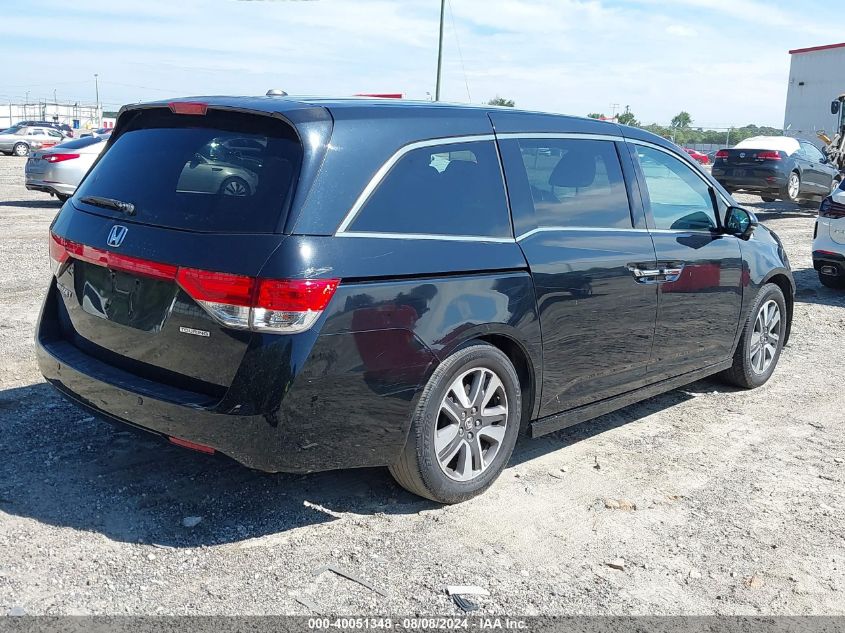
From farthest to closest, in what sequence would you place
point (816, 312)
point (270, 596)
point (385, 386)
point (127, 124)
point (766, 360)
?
point (816, 312), point (766, 360), point (127, 124), point (385, 386), point (270, 596)

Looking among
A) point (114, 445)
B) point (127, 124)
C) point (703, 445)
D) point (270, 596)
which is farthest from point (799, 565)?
point (127, 124)

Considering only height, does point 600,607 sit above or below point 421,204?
below

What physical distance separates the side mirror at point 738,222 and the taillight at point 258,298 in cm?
324

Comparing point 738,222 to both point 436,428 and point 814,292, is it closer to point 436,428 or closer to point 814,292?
point 436,428

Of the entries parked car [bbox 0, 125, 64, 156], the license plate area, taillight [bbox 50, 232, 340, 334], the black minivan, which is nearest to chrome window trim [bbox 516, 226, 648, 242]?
the black minivan

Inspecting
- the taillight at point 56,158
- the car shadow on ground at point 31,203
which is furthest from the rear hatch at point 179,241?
the car shadow on ground at point 31,203

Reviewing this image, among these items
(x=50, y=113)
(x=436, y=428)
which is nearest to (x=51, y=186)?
(x=436, y=428)

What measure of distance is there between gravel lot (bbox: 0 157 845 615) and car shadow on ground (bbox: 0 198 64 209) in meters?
12.7

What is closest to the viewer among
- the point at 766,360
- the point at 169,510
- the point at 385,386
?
the point at 385,386

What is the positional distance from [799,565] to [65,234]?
361 centimetres

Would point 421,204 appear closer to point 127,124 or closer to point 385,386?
point 385,386

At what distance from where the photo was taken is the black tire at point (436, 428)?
3.87m

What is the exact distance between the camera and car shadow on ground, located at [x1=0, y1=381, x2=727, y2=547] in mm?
3863

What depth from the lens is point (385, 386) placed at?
3.68 m
